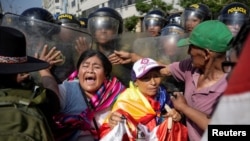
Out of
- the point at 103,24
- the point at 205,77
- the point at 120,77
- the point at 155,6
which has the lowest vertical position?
the point at 120,77

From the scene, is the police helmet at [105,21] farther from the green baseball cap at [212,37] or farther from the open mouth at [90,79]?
the green baseball cap at [212,37]

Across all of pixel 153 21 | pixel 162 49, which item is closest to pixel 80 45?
pixel 162 49

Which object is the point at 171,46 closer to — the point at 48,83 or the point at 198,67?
the point at 198,67

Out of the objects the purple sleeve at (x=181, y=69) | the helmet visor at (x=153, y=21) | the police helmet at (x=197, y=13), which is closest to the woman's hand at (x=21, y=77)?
the purple sleeve at (x=181, y=69)

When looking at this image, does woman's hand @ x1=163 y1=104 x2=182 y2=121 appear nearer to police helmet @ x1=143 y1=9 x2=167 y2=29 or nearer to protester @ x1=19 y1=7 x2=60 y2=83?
protester @ x1=19 y1=7 x2=60 y2=83

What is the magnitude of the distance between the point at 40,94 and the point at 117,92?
1.04 meters

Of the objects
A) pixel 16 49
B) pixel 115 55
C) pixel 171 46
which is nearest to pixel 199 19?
pixel 171 46

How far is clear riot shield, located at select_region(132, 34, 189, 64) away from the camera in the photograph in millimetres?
3293

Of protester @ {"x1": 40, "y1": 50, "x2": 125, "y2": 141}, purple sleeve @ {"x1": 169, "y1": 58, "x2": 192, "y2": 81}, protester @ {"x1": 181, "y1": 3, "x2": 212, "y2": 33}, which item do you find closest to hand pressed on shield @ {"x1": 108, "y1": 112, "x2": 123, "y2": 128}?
protester @ {"x1": 40, "y1": 50, "x2": 125, "y2": 141}

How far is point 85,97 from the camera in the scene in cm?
271

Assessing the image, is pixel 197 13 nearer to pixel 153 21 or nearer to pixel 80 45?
pixel 153 21

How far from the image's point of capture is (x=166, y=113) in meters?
2.50

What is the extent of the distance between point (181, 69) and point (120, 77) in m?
0.70

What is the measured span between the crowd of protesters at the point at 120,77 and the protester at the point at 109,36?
10mm
